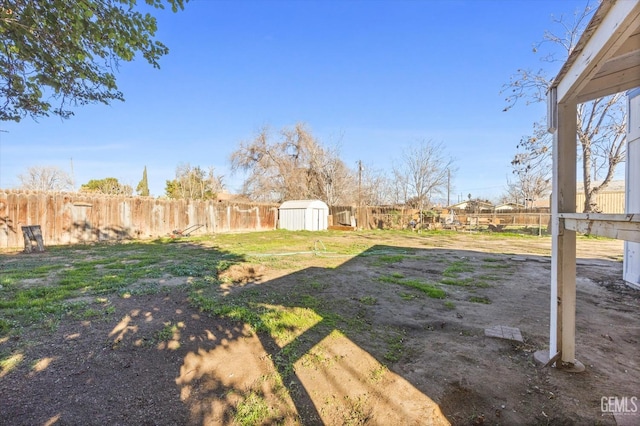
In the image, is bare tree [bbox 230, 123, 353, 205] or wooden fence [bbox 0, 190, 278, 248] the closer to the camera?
wooden fence [bbox 0, 190, 278, 248]

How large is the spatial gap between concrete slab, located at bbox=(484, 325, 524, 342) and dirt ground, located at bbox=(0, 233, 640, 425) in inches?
3.2

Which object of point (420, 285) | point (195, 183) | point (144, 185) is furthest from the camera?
point (195, 183)

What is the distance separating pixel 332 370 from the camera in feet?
7.71

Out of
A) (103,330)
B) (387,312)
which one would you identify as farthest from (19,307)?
(387,312)

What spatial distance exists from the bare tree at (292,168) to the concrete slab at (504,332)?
790 inches

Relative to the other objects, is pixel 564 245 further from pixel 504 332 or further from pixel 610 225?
pixel 504 332

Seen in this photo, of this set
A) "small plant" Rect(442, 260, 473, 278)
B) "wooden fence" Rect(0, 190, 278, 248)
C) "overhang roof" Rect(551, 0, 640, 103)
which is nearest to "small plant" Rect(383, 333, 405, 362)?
"overhang roof" Rect(551, 0, 640, 103)

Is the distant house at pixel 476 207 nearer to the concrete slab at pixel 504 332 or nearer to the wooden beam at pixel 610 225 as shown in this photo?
the concrete slab at pixel 504 332

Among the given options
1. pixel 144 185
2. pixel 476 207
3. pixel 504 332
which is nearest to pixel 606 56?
pixel 504 332

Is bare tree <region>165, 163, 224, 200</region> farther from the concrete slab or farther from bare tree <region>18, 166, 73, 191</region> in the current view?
the concrete slab

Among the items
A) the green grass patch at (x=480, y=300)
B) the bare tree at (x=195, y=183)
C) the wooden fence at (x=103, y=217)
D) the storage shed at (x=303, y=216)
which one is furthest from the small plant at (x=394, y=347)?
the bare tree at (x=195, y=183)

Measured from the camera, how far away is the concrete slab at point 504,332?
9.55 feet

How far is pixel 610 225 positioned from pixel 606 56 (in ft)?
3.27

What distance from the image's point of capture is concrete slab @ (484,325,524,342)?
9.55 feet
